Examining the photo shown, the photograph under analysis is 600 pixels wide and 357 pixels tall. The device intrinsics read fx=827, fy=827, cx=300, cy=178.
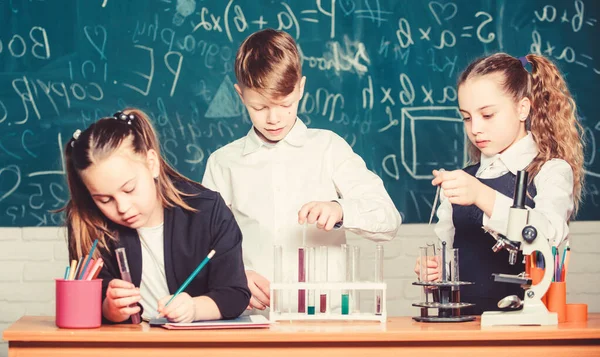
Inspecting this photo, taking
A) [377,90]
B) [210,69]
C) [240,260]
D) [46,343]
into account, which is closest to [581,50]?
[377,90]

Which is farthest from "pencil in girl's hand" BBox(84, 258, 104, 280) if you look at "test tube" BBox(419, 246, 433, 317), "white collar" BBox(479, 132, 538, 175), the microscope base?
"white collar" BBox(479, 132, 538, 175)

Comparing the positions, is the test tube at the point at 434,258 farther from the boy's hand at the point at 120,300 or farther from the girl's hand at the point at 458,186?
the boy's hand at the point at 120,300

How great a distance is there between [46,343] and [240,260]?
1.53 ft

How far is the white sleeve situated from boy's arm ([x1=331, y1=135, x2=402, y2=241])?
0.31m

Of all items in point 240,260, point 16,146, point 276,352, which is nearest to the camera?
point 276,352

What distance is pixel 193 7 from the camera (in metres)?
3.56

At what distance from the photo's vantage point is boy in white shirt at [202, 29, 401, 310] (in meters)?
2.20

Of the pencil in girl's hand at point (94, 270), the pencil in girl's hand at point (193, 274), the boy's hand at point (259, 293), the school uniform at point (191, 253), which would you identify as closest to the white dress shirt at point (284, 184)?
the boy's hand at point (259, 293)

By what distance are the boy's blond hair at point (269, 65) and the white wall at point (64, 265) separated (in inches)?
57.1

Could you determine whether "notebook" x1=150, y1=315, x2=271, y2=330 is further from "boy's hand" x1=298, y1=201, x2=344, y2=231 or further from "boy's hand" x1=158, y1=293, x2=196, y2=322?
"boy's hand" x1=298, y1=201, x2=344, y2=231

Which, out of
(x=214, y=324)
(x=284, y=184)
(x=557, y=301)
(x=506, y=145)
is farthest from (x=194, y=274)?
(x=506, y=145)

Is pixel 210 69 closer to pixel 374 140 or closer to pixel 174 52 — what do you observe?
pixel 174 52

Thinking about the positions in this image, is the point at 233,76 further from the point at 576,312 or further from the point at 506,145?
the point at 576,312

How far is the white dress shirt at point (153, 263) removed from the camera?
195 cm
